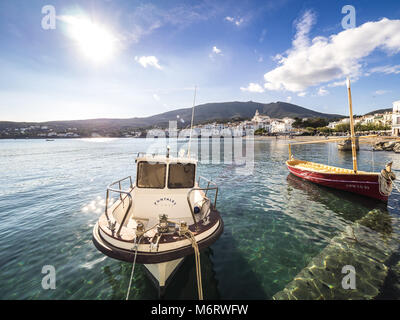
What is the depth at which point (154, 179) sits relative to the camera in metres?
6.43

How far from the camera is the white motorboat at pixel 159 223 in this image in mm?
4359

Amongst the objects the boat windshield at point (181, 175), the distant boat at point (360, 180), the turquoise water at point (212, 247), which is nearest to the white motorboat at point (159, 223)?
the boat windshield at point (181, 175)

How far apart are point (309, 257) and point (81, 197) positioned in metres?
14.9

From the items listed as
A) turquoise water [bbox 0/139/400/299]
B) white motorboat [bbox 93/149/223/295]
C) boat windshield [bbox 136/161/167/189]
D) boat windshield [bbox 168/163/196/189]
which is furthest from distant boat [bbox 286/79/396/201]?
boat windshield [bbox 136/161/167/189]

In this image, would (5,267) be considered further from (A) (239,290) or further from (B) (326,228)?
(B) (326,228)

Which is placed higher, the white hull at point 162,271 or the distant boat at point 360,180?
the distant boat at point 360,180

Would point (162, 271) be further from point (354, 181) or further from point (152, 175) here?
point (354, 181)

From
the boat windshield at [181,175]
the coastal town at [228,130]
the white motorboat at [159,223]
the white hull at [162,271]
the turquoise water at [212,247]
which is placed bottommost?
the turquoise water at [212,247]

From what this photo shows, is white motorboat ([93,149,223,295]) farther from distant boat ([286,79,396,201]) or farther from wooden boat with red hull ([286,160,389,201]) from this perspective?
wooden boat with red hull ([286,160,389,201])

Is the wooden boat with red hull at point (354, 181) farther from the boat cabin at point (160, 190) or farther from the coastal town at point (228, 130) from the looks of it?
the coastal town at point (228, 130)

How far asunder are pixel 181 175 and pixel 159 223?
86.3 inches

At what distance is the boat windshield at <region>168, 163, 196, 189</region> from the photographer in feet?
21.3

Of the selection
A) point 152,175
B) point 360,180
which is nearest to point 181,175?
point 152,175

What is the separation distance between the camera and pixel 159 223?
4.82m
